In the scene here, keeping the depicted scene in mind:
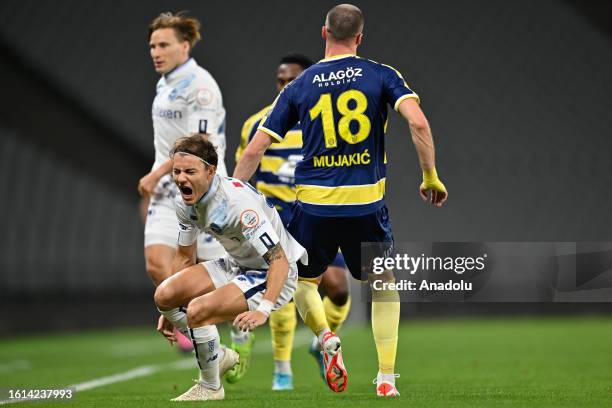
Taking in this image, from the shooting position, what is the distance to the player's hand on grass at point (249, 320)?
5.17m

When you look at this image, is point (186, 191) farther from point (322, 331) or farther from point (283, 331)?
point (283, 331)

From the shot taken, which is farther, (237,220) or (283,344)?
(283,344)

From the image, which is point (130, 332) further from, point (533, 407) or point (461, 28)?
point (533, 407)

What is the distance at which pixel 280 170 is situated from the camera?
26.0 feet

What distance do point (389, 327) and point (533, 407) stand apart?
1171 millimetres

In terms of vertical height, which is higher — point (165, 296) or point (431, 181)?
point (431, 181)

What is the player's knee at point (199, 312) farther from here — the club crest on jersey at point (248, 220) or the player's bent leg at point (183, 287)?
the club crest on jersey at point (248, 220)

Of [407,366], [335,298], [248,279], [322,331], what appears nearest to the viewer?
[248,279]

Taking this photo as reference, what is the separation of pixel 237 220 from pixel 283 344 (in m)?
2.10

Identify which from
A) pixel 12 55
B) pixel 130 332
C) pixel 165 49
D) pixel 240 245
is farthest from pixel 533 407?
pixel 12 55

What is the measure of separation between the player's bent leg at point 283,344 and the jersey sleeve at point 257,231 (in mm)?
1936

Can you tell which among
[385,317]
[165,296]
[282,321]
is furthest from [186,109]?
[385,317]

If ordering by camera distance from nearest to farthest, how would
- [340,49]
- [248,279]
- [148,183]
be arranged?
[248,279] → [340,49] → [148,183]

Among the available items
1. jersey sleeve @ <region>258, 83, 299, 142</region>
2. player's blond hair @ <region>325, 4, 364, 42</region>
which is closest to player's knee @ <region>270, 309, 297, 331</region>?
jersey sleeve @ <region>258, 83, 299, 142</region>
